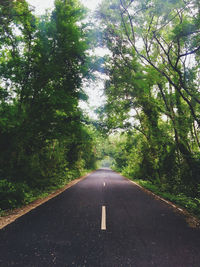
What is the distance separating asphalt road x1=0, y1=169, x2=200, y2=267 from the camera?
3.22m

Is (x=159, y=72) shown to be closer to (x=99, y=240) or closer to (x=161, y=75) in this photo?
(x=161, y=75)

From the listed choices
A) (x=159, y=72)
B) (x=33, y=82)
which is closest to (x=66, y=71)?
(x=33, y=82)

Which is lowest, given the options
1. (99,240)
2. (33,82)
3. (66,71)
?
(99,240)

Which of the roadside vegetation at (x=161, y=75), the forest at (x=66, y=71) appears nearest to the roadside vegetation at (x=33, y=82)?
the forest at (x=66, y=71)

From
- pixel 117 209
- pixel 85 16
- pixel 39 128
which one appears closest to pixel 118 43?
pixel 85 16

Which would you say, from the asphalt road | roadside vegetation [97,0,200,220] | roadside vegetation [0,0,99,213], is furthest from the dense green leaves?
the asphalt road

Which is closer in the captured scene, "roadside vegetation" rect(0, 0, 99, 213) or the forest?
the forest

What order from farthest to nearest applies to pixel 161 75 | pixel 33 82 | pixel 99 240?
pixel 161 75
pixel 33 82
pixel 99 240

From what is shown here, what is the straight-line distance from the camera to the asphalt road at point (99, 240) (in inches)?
127

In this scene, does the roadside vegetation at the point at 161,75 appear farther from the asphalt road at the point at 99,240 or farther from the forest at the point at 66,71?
the asphalt road at the point at 99,240

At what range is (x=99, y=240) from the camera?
4.05 metres

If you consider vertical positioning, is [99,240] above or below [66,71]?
below

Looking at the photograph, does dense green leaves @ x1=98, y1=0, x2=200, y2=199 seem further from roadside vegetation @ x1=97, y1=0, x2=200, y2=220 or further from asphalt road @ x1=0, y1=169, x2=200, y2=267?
asphalt road @ x1=0, y1=169, x2=200, y2=267

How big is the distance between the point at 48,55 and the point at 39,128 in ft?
12.7
